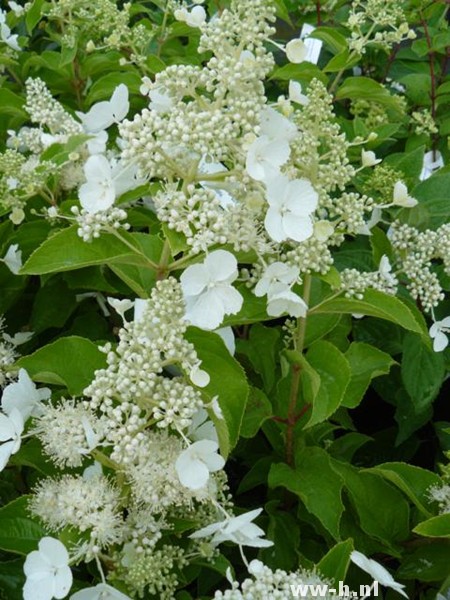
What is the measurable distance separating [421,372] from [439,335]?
0.29ft

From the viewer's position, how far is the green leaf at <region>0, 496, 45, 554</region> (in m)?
1.13

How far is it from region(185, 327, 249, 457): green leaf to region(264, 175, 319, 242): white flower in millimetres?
197

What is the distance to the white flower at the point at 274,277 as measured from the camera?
1102 millimetres

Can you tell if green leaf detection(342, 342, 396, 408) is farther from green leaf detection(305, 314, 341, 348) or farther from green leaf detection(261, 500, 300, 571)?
green leaf detection(261, 500, 300, 571)

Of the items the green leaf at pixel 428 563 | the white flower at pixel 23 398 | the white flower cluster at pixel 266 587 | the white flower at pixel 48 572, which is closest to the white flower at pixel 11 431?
the white flower at pixel 23 398

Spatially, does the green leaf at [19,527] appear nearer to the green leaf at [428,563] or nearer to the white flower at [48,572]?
the white flower at [48,572]

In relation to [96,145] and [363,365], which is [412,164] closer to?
[363,365]

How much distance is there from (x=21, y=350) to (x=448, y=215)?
3.05 feet

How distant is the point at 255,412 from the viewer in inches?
53.7

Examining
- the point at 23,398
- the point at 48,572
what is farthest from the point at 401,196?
the point at 48,572

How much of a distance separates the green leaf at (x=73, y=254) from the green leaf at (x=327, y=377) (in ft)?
1.10

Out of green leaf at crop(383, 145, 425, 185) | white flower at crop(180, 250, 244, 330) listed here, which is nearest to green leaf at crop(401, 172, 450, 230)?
green leaf at crop(383, 145, 425, 185)

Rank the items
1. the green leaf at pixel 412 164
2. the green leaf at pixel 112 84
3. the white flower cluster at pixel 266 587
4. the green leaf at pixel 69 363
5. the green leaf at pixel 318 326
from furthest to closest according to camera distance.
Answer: the green leaf at pixel 112 84 < the green leaf at pixel 412 164 < the green leaf at pixel 318 326 < the green leaf at pixel 69 363 < the white flower cluster at pixel 266 587

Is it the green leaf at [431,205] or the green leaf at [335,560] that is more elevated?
the green leaf at [431,205]
